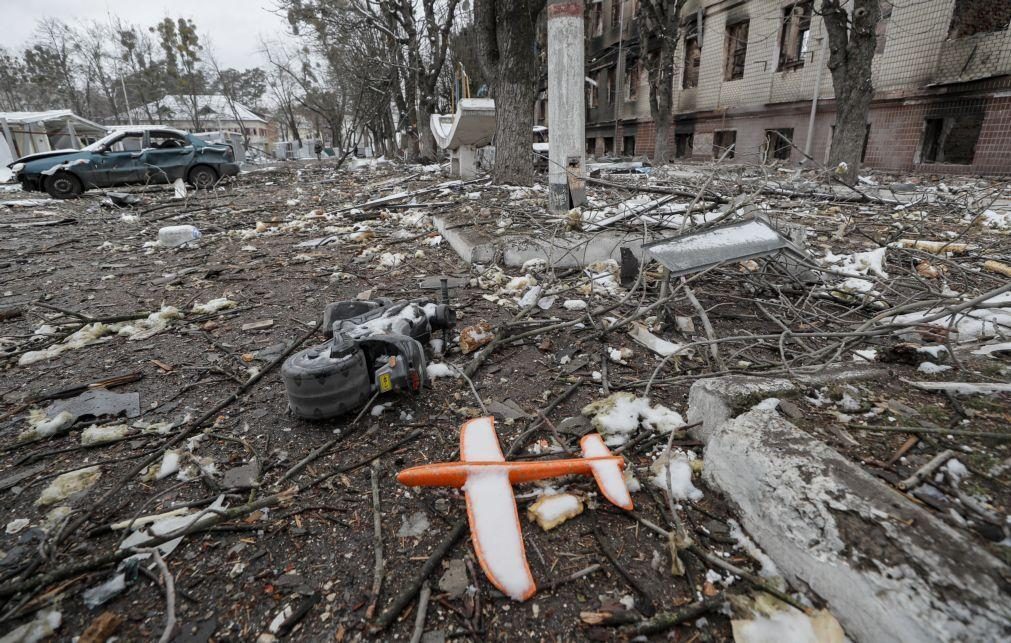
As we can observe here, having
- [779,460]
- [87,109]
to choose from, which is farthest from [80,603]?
[87,109]

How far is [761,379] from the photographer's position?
1.69 meters

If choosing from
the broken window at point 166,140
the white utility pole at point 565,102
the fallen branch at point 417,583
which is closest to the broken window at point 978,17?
the white utility pole at point 565,102

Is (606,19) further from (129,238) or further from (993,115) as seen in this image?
(129,238)

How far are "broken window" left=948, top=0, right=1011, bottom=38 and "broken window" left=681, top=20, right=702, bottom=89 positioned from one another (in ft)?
28.1

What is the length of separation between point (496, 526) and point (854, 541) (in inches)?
34.4

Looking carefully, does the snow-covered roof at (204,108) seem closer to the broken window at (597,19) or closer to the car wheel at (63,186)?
the broken window at (597,19)

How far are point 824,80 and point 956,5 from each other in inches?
114

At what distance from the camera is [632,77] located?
2114 centimetres

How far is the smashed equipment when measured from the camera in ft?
6.04

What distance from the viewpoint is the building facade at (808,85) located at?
903 cm

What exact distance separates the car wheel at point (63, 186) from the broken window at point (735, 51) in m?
18.7

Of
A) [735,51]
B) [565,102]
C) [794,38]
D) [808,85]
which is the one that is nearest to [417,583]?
[565,102]

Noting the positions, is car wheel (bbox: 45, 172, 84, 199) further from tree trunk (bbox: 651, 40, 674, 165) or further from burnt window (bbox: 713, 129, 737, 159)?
burnt window (bbox: 713, 129, 737, 159)

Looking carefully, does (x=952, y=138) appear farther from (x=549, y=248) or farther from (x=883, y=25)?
(x=549, y=248)
